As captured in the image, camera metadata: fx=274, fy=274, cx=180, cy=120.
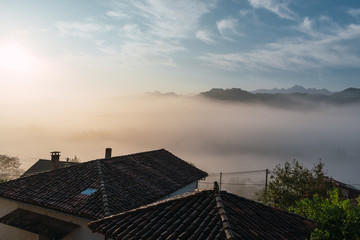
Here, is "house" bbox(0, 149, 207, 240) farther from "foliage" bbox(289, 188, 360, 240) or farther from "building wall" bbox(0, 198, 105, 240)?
"foliage" bbox(289, 188, 360, 240)

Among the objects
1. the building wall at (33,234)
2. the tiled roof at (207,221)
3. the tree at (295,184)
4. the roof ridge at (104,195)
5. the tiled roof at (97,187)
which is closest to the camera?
the tiled roof at (207,221)

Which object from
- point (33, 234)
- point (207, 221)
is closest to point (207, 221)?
point (207, 221)

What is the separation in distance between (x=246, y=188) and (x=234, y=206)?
13369 centimetres

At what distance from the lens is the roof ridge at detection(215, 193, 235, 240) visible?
738 cm

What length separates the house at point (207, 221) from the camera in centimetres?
798

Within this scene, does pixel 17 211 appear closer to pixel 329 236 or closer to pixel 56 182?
pixel 56 182

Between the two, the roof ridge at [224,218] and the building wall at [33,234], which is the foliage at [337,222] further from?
the building wall at [33,234]

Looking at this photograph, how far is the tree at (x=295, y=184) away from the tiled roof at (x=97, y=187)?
1344 cm

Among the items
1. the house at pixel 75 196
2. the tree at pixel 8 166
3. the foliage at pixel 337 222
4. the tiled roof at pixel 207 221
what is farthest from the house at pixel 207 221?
the tree at pixel 8 166

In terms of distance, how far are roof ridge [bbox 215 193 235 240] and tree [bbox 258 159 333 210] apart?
2364 centimetres

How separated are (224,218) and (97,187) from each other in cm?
1005

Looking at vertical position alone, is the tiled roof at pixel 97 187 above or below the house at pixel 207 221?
below

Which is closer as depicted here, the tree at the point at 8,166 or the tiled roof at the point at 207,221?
the tiled roof at the point at 207,221

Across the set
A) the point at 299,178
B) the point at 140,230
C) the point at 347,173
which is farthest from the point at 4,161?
the point at 347,173
